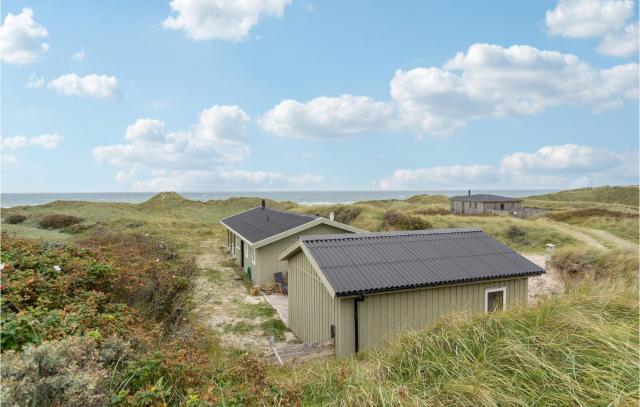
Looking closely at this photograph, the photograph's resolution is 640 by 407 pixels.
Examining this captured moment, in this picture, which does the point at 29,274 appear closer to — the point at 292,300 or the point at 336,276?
the point at 336,276

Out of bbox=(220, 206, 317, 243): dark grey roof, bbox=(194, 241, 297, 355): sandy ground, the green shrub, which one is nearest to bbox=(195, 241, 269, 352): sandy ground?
bbox=(194, 241, 297, 355): sandy ground

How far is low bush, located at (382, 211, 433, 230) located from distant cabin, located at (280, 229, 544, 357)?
55.4 feet

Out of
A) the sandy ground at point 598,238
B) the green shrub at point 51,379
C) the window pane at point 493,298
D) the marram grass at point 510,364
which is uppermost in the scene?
the green shrub at point 51,379

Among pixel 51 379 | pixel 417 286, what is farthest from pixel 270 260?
pixel 51 379

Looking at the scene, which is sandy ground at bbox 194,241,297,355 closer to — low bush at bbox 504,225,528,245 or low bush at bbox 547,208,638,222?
low bush at bbox 504,225,528,245

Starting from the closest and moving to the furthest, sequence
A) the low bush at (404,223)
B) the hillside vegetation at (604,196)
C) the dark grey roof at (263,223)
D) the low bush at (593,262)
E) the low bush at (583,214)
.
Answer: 1. the low bush at (593,262)
2. the dark grey roof at (263,223)
3. the low bush at (404,223)
4. the low bush at (583,214)
5. the hillside vegetation at (604,196)

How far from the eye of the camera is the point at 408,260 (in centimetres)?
1047

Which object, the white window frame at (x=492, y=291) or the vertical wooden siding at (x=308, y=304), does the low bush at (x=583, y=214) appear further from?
the vertical wooden siding at (x=308, y=304)

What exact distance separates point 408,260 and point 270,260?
969 cm

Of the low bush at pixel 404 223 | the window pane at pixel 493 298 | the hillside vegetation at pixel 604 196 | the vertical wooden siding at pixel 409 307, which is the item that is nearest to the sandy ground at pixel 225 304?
the vertical wooden siding at pixel 409 307

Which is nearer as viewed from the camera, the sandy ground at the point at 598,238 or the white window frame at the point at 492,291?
the white window frame at the point at 492,291

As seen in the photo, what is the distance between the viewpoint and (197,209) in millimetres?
64688

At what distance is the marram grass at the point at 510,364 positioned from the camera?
3.60 metres

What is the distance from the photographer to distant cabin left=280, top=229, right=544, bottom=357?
9305 mm
